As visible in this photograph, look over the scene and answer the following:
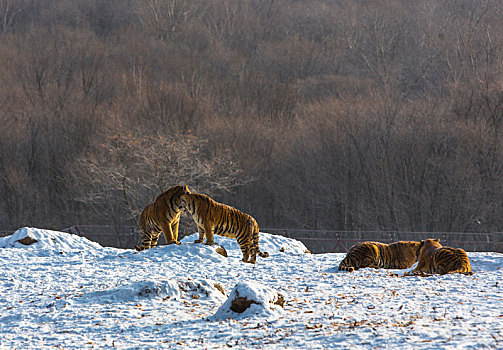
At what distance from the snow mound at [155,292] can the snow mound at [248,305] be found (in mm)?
1631

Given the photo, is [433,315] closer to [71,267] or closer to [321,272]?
[321,272]

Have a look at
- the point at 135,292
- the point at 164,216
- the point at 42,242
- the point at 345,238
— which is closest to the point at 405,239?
the point at 345,238

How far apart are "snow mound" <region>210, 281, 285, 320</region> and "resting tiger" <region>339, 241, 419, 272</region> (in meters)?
5.29

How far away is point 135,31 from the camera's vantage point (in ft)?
207

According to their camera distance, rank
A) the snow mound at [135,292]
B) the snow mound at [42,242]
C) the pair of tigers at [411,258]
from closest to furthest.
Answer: the snow mound at [135,292] < the pair of tigers at [411,258] < the snow mound at [42,242]

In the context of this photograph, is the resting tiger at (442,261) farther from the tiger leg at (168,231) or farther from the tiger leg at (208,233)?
the tiger leg at (168,231)

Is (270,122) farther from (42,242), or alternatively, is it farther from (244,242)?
(244,242)

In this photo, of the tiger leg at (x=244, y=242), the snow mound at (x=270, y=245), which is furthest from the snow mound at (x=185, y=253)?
the snow mound at (x=270, y=245)

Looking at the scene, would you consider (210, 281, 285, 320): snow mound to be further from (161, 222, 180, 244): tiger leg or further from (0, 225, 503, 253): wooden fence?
(0, 225, 503, 253): wooden fence

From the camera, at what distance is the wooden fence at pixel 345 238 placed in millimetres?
25984

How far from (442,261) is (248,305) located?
20.6ft

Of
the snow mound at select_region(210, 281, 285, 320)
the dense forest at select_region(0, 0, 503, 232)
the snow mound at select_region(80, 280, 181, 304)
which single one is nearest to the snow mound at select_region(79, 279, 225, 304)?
the snow mound at select_region(80, 280, 181, 304)

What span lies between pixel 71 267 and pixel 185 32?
51667 millimetres

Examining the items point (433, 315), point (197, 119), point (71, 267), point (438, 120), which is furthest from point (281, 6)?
point (433, 315)
